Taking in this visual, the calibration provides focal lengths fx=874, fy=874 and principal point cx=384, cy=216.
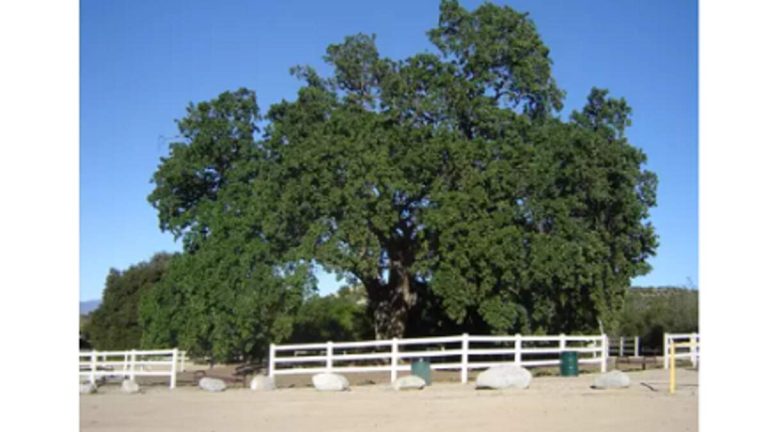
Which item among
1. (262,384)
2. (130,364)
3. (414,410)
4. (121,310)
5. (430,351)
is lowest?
(130,364)

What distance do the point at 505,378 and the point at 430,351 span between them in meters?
3.41

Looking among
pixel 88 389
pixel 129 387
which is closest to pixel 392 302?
pixel 129 387

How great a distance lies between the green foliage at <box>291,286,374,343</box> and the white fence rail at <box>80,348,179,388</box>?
2.23 m

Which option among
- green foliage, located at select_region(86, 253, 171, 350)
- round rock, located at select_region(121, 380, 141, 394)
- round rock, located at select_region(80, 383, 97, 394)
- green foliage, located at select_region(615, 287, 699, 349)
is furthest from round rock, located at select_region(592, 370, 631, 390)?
green foliage, located at select_region(86, 253, 171, 350)

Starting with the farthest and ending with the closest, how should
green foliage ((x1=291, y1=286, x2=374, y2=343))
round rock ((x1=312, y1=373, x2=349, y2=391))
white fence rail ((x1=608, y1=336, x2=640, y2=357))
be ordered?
white fence rail ((x1=608, y1=336, x2=640, y2=357))
green foliage ((x1=291, y1=286, x2=374, y2=343))
round rock ((x1=312, y1=373, x2=349, y2=391))

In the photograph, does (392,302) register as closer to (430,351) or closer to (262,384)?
(430,351)

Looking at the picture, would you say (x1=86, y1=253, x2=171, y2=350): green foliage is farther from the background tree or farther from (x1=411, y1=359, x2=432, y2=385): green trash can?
(x1=411, y1=359, x2=432, y2=385): green trash can

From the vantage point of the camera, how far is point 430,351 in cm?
1393

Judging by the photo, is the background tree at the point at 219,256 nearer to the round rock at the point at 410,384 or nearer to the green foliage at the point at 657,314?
the round rock at the point at 410,384

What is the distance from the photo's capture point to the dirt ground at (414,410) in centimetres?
755

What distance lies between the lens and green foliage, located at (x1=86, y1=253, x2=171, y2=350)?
16797mm
